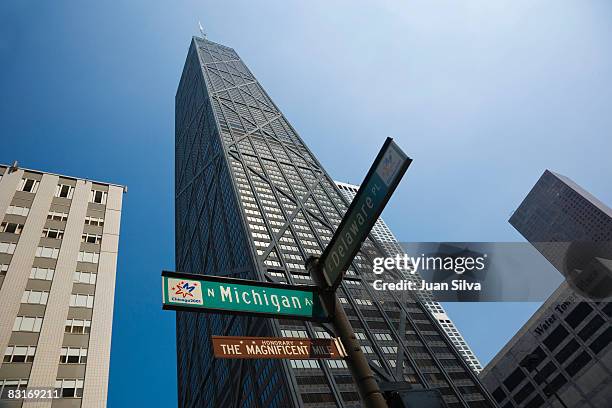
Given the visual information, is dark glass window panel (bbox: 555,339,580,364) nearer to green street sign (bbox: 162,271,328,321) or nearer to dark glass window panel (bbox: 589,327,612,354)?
dark glass window panel (bbox: 589,327,612,354)

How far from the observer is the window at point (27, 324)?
3036 cm

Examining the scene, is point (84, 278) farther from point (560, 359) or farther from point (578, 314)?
point (578, 314)

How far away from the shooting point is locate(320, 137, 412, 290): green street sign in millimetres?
4316

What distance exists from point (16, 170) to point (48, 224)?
10052 millimetres

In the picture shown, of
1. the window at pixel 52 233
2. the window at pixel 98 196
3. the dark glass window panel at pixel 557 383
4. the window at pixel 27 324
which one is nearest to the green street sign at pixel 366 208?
the window at pixel 27 324

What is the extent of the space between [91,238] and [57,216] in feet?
15.3

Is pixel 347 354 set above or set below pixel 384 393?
Answer: above

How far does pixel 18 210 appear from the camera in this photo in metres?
40.5

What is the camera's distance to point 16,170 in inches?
1783

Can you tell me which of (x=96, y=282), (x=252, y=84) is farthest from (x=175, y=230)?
(x=96, y=282)

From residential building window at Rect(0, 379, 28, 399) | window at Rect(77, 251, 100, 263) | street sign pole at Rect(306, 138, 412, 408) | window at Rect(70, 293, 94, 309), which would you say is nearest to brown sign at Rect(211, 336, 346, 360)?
street sign pole at Rect(306, 138, 412, 408)

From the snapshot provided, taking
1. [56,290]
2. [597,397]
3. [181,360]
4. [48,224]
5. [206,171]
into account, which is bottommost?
[597,397]

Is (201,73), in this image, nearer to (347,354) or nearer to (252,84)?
(252,84)

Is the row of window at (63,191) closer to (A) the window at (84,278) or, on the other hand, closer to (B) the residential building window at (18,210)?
(B) the residential building window at (18,210)
